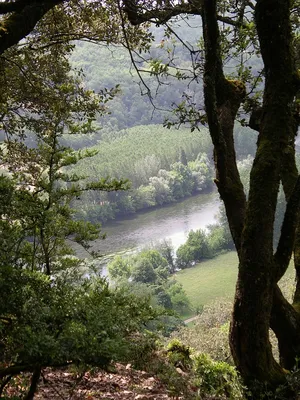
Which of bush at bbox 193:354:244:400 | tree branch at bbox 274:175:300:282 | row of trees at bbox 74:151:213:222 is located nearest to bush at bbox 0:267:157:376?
tree branch at bbox 274:175:300:282

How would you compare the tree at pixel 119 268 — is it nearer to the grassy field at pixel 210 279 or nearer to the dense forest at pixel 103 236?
the grassy field at pixel 210 279

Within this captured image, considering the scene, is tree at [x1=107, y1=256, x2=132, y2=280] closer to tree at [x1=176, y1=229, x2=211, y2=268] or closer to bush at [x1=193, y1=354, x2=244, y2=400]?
tree at [x1=176, y1=229, x2=211, y2=268]

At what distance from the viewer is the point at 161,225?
160ft

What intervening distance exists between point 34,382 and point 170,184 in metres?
53.2

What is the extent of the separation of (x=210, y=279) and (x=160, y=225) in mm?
11627

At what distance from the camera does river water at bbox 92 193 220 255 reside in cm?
4334

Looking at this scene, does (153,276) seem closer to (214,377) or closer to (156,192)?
(156,192)

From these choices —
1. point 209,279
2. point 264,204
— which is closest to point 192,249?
point 209,279

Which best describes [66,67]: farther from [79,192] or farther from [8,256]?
[8,256]

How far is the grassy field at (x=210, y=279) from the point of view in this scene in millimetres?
34156

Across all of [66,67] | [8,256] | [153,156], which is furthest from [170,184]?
[8,256]

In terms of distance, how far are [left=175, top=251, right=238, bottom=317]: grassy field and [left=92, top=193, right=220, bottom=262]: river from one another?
12.0 ft

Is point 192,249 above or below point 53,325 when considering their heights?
below

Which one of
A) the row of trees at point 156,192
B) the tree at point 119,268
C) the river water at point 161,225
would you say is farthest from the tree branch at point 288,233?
the row of trees at point 156,192
